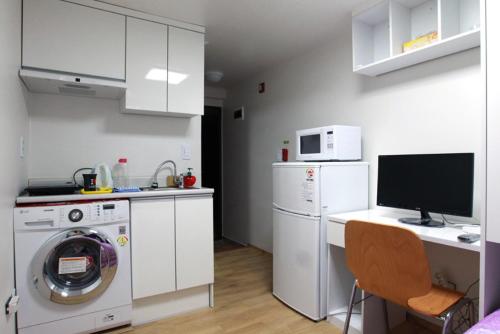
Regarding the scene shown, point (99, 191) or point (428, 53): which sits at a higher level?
point (428, 53)

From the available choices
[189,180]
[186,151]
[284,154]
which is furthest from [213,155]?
[189,180]

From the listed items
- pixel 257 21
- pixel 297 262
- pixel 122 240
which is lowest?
pixel 297 262

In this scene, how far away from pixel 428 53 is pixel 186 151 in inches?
81.7

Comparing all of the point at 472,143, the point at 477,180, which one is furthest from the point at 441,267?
the point at 472,143

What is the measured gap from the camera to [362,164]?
247 centimetres

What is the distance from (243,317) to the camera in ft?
7.59

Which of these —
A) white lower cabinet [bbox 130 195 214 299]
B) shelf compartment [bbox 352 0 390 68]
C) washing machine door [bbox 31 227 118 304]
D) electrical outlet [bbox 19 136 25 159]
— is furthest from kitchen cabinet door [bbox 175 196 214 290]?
shelf compartment [bbox 352 0 390 68]

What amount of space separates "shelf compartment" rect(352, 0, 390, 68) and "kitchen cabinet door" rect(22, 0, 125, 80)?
1.86 meters

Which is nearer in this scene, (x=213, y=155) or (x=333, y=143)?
(x=333, y=143)

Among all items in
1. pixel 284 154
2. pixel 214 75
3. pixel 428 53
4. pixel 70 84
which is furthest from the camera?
pixel 214 75

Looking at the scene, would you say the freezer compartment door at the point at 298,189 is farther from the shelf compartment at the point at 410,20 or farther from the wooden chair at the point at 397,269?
the shelf compartment at the point at 410,20

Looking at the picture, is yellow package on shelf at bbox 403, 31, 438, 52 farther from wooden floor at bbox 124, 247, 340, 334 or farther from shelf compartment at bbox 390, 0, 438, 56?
wooden floor at bbox 124, 247, 340, 334

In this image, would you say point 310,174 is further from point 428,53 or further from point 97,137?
point 97,137

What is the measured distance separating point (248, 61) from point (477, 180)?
2.61m
